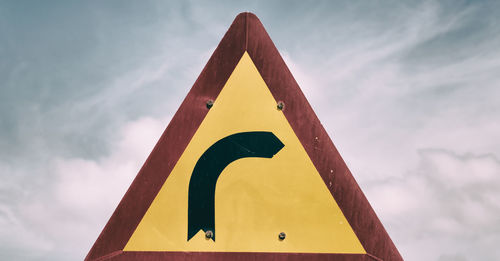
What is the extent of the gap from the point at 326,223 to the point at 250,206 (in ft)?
1.79

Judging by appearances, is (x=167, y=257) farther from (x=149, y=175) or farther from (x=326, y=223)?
(x=326, y=223)

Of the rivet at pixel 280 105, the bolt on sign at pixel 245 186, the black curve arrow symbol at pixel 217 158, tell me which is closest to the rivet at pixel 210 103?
the bolt on sign at pixel 245 186

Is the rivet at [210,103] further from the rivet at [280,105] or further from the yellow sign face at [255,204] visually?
the rivet at [280,105]

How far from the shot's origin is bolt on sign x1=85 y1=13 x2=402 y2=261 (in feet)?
9.60

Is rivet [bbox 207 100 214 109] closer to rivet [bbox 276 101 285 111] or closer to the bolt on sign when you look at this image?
the bolt on sign

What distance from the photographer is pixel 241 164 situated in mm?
3062

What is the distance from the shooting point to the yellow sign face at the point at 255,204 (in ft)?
9.62

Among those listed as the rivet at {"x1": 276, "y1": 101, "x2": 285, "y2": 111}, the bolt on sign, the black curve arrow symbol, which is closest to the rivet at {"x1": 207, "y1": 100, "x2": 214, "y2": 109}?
the bolt on sign

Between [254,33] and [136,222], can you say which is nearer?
[136,222]

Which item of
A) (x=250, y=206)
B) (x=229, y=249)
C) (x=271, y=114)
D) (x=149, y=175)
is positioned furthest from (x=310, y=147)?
(x=149, y=175)

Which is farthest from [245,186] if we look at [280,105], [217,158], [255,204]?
[280,105]

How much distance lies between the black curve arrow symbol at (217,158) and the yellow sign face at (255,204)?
1.2 inches

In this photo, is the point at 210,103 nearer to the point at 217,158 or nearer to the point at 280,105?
the point at 217,158

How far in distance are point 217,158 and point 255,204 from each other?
17.0 inches
